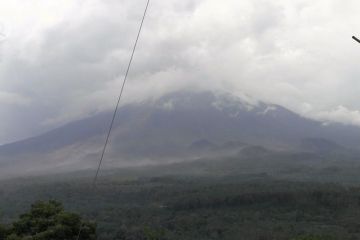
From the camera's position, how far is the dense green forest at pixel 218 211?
87875mm

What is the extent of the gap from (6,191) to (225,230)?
111 m

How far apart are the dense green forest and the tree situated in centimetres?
4132

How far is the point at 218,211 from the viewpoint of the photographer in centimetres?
11238

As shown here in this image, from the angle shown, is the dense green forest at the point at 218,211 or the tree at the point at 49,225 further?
the dense green forest at the point at 218,211

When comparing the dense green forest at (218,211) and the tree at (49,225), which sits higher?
the tree at (49,225)

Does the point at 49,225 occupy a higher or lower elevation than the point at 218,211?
higher

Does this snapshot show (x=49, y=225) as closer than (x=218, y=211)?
Yes

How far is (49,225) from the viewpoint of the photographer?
30328 mm

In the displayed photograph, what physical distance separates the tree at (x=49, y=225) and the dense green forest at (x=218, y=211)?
4132 centimetres

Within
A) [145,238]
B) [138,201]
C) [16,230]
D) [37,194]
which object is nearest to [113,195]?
[138,201]

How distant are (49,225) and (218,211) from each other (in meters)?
85.1

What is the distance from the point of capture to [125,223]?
99625 millimetres

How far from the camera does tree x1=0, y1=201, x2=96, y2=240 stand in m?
28.9

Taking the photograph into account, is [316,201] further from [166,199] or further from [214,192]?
[166,199]
